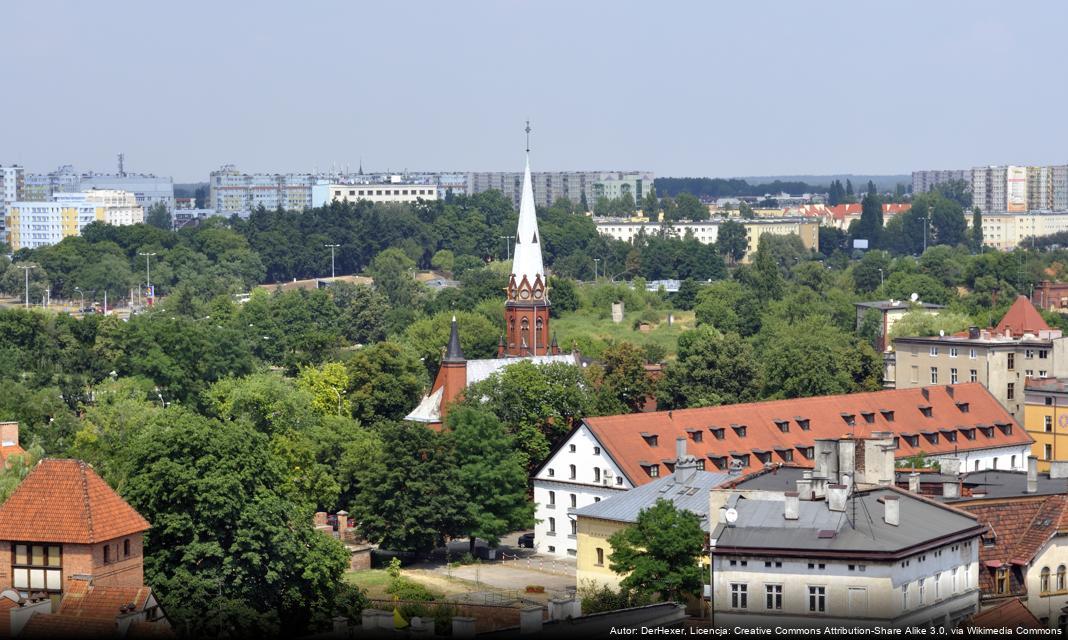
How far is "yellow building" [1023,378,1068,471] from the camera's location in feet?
320

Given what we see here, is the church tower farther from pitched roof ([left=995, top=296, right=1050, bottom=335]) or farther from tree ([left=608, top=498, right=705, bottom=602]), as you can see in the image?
tree ([left=608, top=498, right=705, bottom=602])

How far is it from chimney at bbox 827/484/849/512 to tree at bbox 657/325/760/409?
48.5m

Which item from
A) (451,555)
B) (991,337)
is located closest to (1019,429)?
(991,337)

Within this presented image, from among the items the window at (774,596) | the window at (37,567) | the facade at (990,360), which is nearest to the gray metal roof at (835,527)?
the window at (774,596)

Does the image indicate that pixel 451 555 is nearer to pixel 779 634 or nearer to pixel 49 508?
pixel 49 508

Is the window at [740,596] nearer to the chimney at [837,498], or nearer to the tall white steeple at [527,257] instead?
the chimney at [837,498]

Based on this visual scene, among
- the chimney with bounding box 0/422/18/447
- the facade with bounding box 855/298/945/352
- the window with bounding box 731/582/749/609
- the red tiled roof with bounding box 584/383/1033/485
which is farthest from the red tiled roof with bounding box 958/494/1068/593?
the facade with bounding box 855/298/945/352

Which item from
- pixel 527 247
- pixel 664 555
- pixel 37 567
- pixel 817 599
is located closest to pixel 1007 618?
pixel 817 599

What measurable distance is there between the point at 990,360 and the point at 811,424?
1751 centimetres

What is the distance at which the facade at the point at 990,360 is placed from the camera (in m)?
105

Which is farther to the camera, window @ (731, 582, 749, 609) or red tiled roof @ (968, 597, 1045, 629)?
window @ (731, 582, 749, 609)

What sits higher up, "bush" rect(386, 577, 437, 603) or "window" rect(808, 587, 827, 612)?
"window" rect(808, 587, 827, 612)

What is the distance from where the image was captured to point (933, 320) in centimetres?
13138

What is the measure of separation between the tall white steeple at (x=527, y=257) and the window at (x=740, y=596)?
6577 cm
